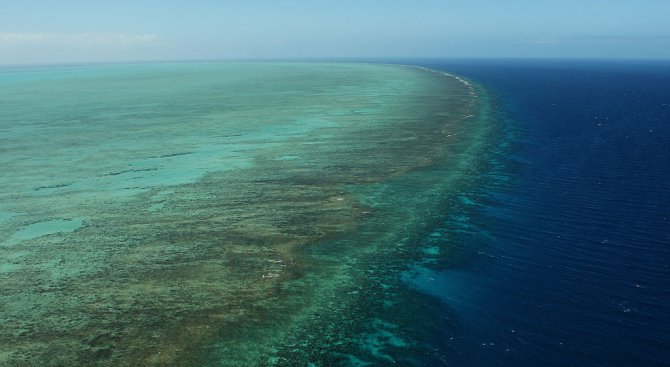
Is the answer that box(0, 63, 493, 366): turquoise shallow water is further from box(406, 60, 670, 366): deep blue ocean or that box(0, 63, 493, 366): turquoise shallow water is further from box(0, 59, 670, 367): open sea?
box(406, 60, 670, 366): deep blue ocean

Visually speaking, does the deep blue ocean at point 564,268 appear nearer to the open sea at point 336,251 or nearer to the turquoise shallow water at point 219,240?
the open sea at point 336,251

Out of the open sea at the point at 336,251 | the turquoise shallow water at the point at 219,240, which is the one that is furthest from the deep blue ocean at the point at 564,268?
the turquoise shallow water at the point at 219,240

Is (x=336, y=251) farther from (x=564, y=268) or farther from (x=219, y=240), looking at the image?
(x=564, y=268)

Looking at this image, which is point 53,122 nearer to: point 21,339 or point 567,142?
point 21,339

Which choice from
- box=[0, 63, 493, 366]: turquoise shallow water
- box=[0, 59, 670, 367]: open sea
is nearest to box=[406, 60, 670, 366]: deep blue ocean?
box=[0, 59, 670, 367]: open sea

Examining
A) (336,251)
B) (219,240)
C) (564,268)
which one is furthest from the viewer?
(219,240)

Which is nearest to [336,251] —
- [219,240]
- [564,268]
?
[219,240]
